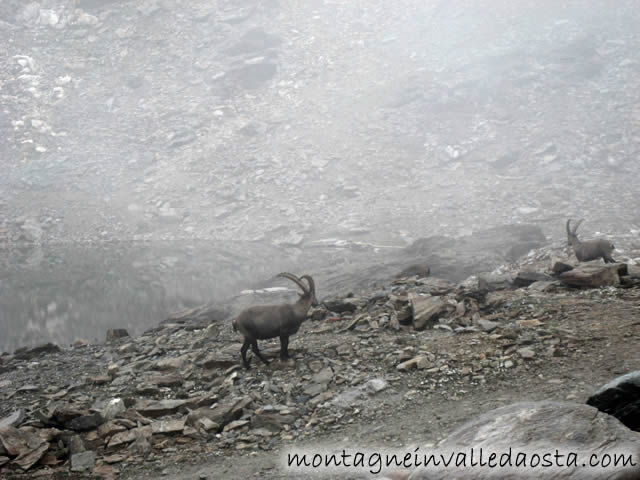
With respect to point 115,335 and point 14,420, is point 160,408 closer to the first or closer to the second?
point 14,420

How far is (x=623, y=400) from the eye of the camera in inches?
133

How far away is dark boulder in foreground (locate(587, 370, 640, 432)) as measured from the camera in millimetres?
3311

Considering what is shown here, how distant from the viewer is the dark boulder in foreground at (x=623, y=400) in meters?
3.31

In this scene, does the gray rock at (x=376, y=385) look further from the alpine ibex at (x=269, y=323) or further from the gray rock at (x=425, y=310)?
the gray rock at (x=425, y=310)

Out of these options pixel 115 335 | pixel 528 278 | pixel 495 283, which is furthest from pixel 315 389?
pixel 115 335

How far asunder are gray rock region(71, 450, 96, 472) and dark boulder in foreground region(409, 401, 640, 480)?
3236 mm

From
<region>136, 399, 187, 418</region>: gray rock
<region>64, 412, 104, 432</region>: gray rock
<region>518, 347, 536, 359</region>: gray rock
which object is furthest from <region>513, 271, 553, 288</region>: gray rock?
<region>64, 412, 104, 432</region>: gray rock

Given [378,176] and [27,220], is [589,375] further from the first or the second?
[27,220]

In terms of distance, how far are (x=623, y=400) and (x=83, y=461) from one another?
4.64 meters

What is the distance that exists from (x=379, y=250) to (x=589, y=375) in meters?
11.7

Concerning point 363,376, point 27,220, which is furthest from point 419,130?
point 363,376

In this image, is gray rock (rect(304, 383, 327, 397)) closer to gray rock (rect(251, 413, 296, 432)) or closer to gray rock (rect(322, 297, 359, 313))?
gray rock (rect(251, 413, 296, 432))

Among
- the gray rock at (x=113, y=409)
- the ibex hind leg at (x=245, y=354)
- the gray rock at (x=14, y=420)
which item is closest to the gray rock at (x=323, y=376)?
the ibex hind leg at (x=245, y=354)

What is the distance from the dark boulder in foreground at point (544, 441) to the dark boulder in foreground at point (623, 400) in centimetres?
25
